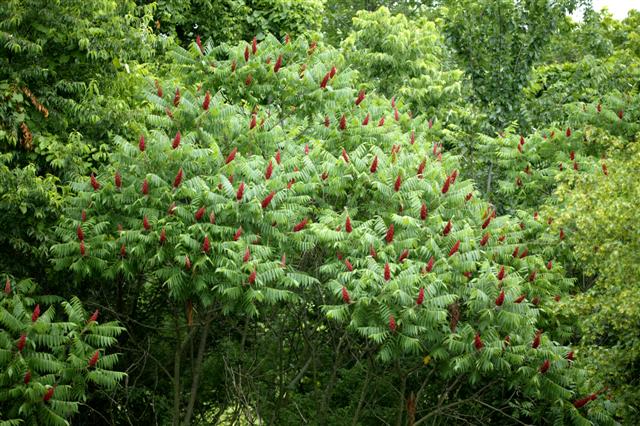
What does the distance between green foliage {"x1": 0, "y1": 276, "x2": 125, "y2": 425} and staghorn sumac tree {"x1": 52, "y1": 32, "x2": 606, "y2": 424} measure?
921mm

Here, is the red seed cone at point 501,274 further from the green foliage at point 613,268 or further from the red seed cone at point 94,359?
the red seed cone at point 94,359

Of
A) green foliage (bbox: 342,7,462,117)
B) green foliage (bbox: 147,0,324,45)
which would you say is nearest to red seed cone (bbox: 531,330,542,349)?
green foliage (bbox: 342,7,462,117)

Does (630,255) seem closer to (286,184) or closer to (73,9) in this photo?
(286,184)

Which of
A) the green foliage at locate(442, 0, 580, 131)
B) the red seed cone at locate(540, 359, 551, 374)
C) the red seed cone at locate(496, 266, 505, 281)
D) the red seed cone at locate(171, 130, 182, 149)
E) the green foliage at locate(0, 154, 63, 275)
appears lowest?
the green foliage at locate(0, 154, 63, 275)

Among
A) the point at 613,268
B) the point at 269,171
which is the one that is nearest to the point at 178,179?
the point at 269,171

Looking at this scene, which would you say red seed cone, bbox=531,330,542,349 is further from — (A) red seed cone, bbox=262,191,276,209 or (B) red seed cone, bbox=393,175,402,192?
(A) red seed cone, bbox=262,191,276,209

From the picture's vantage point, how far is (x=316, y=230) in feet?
44.6

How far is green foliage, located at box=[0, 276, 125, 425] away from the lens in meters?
12.7

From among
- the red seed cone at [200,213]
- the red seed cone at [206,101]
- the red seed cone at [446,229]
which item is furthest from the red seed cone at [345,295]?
the red seed cone at [206,101]

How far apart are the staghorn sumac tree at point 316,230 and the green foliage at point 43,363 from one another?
3.02 ft

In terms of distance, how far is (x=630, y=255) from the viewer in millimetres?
13008

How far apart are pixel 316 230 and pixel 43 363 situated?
403cm

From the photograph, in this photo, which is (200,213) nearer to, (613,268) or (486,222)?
(486,222)

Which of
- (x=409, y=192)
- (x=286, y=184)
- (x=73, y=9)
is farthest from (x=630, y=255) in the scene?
(x=73, y=9)
